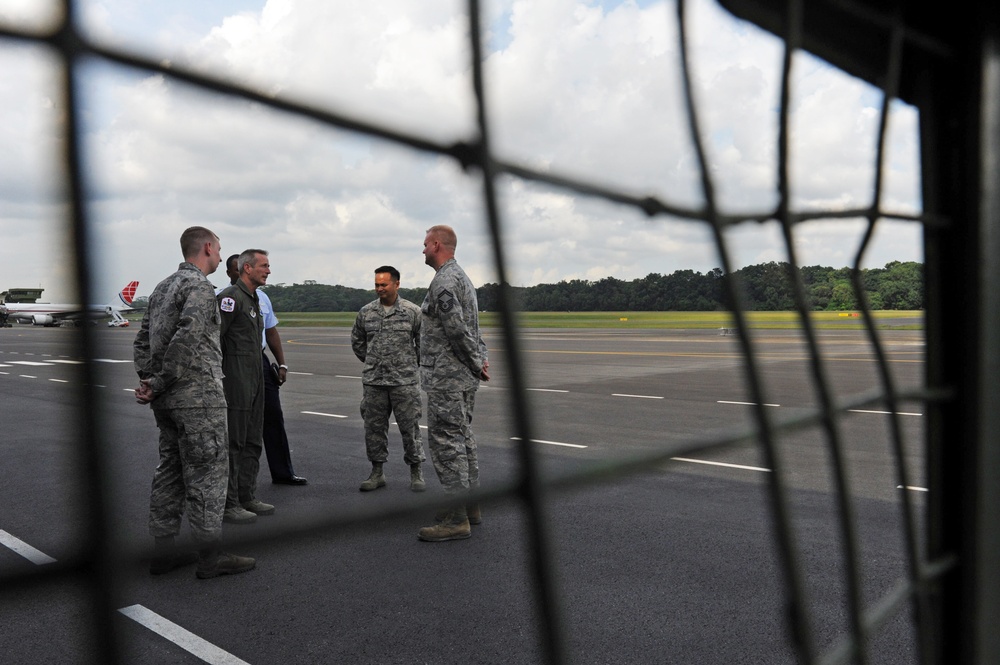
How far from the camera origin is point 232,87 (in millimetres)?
473

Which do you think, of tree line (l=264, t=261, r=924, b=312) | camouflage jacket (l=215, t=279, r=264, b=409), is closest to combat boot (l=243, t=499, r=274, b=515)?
camouflage jacket (l=215, t=279, r=264, b=409)

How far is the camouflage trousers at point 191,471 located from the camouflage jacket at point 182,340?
75 millimetres

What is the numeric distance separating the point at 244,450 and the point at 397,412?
1014 millimetres

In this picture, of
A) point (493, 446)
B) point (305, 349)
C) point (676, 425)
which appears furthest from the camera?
point (305, 349)

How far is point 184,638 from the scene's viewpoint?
9.98ft

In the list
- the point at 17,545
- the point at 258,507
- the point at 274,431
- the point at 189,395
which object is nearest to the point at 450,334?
the point at 189,395

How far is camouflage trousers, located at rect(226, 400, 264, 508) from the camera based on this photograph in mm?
4480

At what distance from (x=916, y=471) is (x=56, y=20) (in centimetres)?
647

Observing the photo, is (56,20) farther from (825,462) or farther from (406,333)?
(825,462)

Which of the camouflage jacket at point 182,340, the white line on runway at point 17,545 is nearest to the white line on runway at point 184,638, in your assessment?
the camouflage jacket at point 182,340

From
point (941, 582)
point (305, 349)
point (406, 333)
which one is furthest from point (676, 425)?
point (305, 349)

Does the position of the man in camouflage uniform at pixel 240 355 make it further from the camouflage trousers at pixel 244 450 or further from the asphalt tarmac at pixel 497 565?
the asphalt tarmac at pixel 497 565

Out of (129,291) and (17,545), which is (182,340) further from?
(129,291)

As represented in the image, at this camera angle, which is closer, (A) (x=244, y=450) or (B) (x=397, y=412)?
(A) (x=244, y=450)
